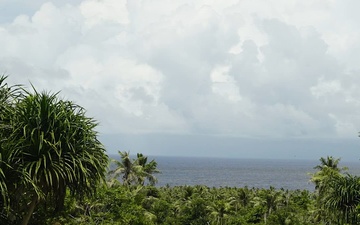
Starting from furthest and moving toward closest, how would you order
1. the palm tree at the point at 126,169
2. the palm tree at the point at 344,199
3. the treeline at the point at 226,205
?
the palm tree at the point at 126,169 → the palm tree at the point at 344,199 → the treeline at the point at 226,205

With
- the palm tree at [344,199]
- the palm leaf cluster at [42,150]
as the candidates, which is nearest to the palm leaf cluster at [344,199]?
the palm tree at [344,199]

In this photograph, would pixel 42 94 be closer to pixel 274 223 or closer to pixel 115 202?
pixel 115 202

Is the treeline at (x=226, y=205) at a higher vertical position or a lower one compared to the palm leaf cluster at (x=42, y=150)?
lower

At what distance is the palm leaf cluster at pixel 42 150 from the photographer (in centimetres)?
1091

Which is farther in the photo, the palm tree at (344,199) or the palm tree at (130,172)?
the palm tree at (130,172)

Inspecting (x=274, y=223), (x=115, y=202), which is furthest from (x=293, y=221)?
(x=115, y=202)

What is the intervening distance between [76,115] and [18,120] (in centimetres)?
137

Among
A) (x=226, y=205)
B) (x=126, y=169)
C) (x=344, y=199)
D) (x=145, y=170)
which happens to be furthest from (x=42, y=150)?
(x=226, y=205)

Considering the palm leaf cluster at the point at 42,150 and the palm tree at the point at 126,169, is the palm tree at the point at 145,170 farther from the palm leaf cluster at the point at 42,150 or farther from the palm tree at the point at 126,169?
the palm leaf cluster at the point at 42,150

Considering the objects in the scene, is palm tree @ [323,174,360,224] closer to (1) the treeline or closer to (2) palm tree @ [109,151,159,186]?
(1) the treeline

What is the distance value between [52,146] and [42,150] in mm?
358

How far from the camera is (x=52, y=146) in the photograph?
10977 mm

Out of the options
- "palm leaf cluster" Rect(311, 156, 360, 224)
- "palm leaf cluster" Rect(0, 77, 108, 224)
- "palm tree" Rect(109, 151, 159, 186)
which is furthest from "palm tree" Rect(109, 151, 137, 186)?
"palm leaf cluster" Rect(0, 77, 108, 224)

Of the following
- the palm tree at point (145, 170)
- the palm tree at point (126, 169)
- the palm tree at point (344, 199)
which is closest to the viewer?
the palm tree at point (344, 199)
